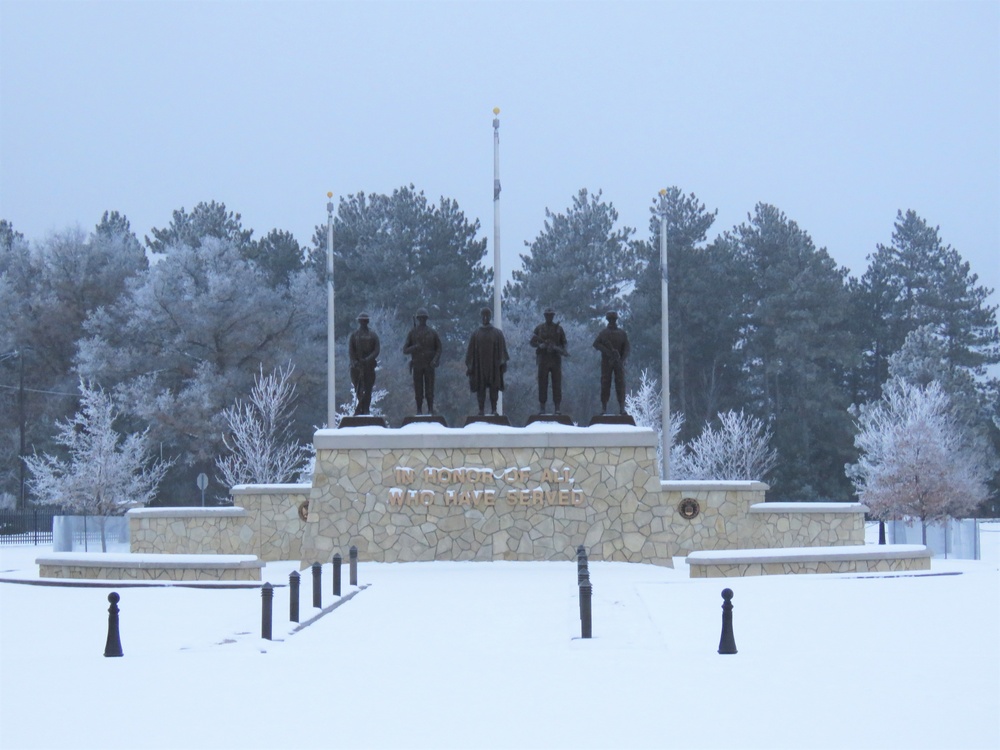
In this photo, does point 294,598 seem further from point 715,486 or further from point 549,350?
point 715,486

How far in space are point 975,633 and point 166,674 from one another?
8.96 meters

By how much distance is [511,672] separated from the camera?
12133mm

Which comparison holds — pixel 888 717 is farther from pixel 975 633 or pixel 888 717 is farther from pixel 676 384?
pixel 676 384

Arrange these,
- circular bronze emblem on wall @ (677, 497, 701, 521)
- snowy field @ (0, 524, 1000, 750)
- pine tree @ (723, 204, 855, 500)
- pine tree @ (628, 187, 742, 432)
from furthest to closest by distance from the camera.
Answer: pine tree @ (628, 187, 742, 432)
pine tree @ (723, 204, 855, 500)
circular bronze emblem on wall @ (677, 497, 701, 521)
snowy field @ (0, 524, 1000, 750)

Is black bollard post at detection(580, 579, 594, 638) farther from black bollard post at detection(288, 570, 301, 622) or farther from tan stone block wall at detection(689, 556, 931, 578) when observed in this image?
tan stone block wall at detection(689, 556, 931, 578)

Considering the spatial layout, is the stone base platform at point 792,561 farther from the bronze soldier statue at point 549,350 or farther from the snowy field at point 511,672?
the bronze soldier statue at point 549,350

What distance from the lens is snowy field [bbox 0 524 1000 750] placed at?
373 inches

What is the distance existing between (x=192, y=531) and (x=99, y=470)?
17394 mm

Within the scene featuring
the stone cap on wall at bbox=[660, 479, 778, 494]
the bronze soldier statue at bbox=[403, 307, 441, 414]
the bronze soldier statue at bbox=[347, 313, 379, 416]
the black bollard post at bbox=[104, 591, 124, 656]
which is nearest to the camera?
the black bollard post at bbox=[104, 591, 124, 656]

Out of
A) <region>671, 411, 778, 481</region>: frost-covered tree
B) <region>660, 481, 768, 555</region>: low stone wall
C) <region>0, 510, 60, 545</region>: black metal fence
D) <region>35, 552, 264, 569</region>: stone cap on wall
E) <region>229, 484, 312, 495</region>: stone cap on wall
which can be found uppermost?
<region>671, 411, 778, 481</region>: frost-covered tree

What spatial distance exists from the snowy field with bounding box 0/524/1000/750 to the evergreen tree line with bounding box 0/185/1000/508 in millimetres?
36283

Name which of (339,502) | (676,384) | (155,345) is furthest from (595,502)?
(676,384)

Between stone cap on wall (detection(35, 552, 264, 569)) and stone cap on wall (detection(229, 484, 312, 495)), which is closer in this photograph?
stone cap on wall (detection(35, 552, 264, 569))

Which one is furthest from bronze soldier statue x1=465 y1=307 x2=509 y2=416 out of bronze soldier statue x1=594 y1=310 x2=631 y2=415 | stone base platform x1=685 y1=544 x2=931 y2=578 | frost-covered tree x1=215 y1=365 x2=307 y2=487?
frost-covered tree x1=215 y1=365 x2=307 y2=487
